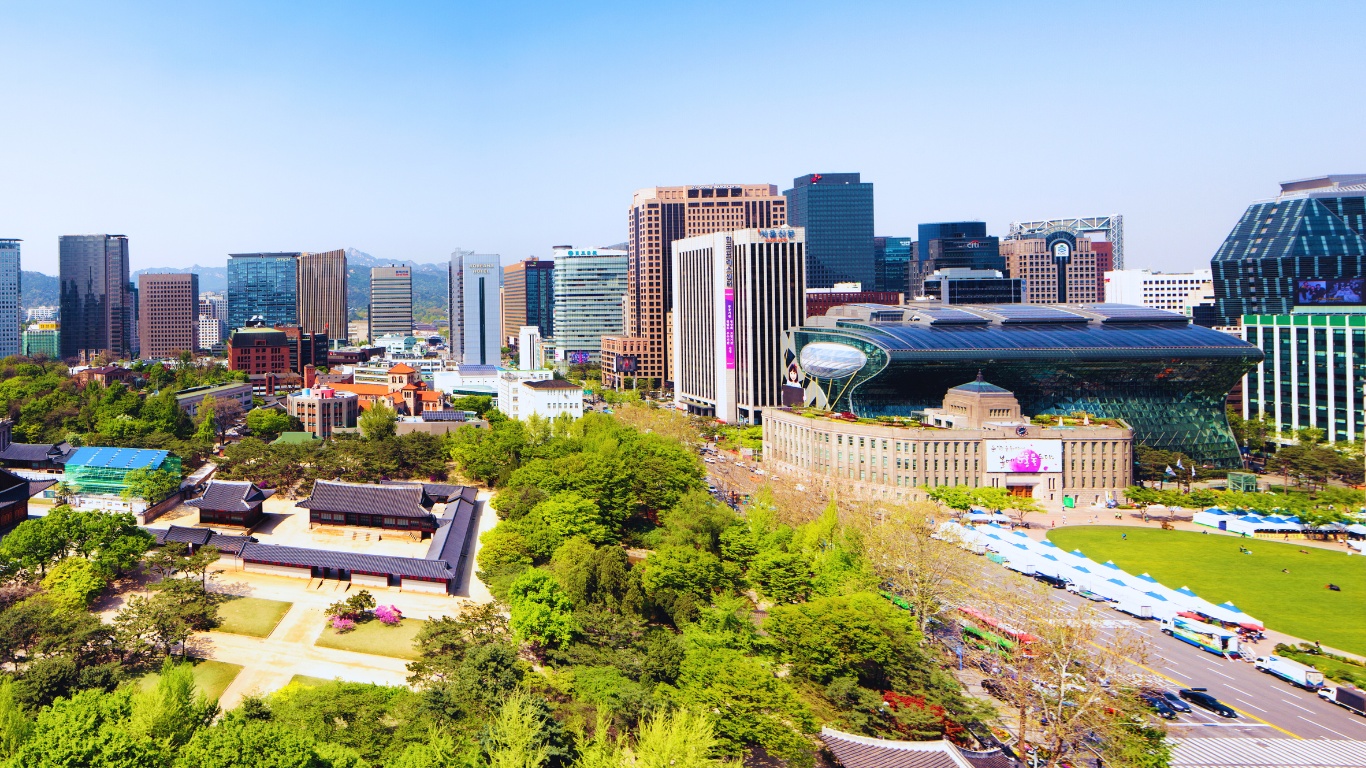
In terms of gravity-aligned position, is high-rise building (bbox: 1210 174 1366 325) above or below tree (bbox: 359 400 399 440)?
above

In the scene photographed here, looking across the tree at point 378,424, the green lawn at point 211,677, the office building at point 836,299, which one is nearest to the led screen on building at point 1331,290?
the office building at point 836,299

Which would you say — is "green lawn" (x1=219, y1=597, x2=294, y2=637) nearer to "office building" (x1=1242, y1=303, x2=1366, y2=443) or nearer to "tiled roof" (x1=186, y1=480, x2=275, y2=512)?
"tiled roof" (x1=186, y1=480, x2=275, y2=512)

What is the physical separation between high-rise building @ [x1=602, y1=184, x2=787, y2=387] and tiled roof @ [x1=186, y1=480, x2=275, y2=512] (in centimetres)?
10326

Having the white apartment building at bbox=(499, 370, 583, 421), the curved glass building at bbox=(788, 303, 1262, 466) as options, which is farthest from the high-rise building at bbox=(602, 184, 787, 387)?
the curved glass building at bbox=(788, 303, 1262, 466)

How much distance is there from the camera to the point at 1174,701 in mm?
39281

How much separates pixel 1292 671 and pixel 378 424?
79.0 metres

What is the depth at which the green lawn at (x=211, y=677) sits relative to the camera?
37.8m

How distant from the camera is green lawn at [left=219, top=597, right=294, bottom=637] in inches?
1762

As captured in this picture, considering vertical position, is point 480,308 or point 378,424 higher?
point 480,308

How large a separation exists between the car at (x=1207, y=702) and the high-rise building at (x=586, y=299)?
153684 millimetres

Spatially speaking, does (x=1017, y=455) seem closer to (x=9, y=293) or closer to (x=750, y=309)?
(x=750, y=309)

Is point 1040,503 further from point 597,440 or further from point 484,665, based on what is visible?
point 484,665

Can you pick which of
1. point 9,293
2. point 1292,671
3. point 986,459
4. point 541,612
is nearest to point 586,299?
point 9,293

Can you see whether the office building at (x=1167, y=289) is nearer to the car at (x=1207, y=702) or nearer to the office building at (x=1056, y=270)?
the office building at (x=1056, y=270)
